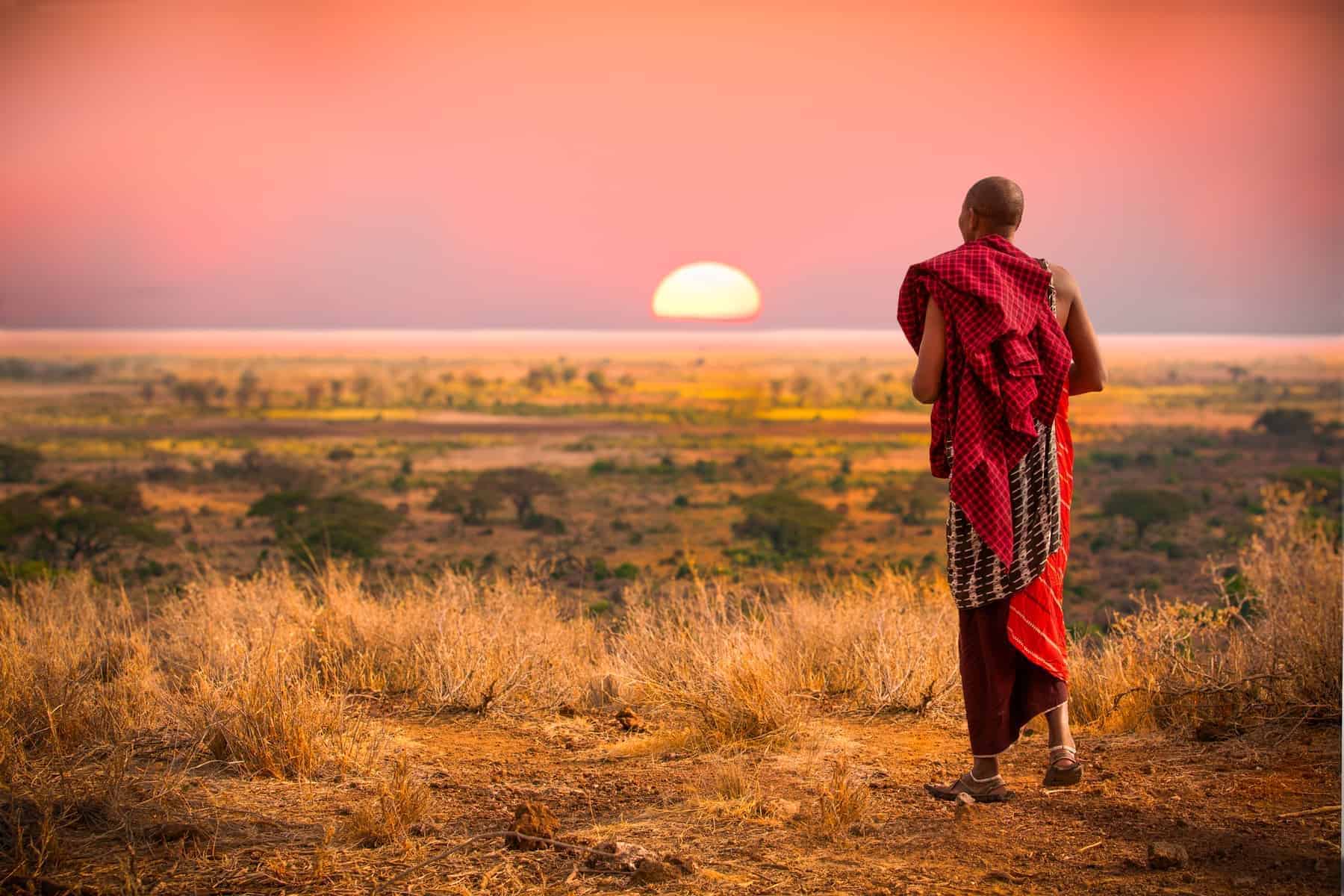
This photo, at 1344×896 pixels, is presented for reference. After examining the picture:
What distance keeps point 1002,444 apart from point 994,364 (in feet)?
0.86

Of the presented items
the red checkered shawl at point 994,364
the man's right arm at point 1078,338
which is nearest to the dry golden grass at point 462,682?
the red checkered shawl at point 994,364

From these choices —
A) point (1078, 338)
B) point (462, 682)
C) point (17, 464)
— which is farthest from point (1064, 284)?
point (17, 464)

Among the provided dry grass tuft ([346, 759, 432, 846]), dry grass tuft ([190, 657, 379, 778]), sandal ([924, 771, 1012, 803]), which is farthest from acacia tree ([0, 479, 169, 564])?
sandal ([924, 771, 1012, 803])

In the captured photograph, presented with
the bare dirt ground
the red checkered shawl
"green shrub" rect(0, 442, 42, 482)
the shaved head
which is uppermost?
the shaved head

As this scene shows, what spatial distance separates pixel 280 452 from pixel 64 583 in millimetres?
30006

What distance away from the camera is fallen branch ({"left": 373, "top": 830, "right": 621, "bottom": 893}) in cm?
339

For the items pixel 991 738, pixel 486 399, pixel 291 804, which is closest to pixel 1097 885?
pixel 991 738

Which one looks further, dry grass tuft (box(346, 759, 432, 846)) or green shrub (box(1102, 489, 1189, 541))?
green shrub (box(1102, 489, 1189, 541))

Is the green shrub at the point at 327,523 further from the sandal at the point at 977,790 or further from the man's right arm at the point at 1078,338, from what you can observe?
the man's right arm at the point at 1078,338

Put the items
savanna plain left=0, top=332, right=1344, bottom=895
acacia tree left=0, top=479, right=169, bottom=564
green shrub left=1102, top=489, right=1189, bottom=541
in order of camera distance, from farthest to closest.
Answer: green shrub left=1102, top=489, right=1189, bottom=541 → acacia tree left=0, top=479, right=169, bottom=564 → savanna plain left=0, top=332, right=1344, bottom=895

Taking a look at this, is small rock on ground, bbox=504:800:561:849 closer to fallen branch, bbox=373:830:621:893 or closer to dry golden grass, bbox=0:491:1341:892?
fallen branch, bbox=373:830:621:893

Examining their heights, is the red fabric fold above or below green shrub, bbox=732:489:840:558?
above

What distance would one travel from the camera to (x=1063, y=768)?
3840 millimetres

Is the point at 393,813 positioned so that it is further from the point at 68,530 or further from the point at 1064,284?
the point at 68,530
